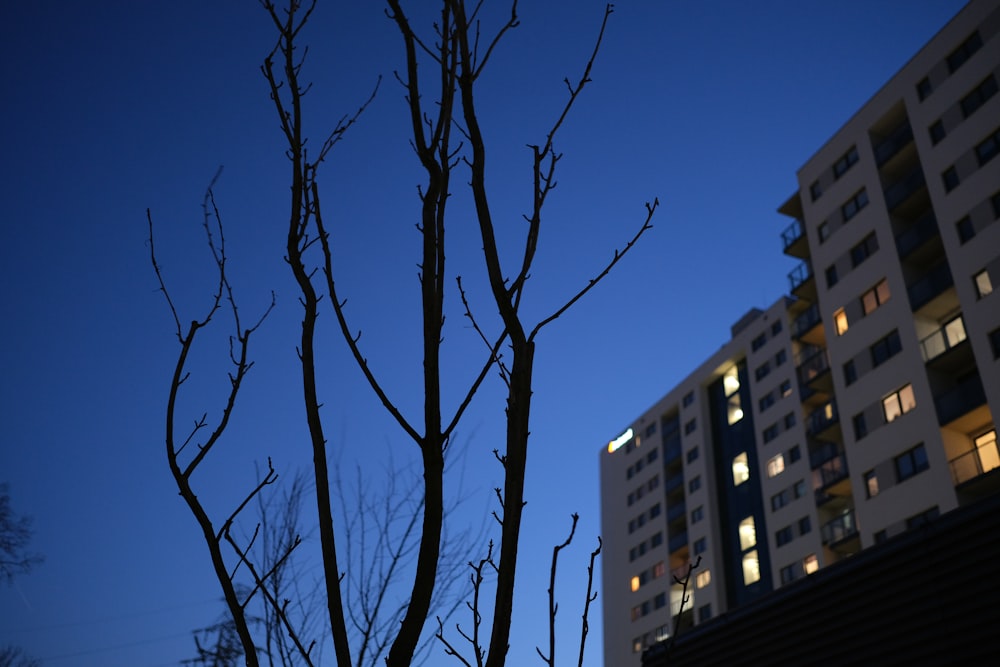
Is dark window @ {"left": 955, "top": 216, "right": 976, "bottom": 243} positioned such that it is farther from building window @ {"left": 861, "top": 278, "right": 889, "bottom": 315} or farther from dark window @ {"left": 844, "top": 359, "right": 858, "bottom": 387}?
dark window @ {"left": 844, "top": 359, "right": 858, "bottom": 387}

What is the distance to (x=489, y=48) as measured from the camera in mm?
1976

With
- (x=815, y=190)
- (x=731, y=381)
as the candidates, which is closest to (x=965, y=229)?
(x=815, y=190)

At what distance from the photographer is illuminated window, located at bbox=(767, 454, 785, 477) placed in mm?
45000

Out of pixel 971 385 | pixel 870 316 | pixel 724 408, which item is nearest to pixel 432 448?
pixel 971 385

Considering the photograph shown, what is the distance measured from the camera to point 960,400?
88.6 feet

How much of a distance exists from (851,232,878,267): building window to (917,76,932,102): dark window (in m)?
5.57

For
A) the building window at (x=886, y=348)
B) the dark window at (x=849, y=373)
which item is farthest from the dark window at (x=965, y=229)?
the dark window at (x=849, y=373)

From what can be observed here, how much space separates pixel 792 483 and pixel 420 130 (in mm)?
45508

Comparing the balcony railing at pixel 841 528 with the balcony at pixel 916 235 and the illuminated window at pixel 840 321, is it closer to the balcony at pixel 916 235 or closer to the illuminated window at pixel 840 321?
the illuminated window at pixel 840 321

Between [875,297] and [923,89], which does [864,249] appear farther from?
[923,89]

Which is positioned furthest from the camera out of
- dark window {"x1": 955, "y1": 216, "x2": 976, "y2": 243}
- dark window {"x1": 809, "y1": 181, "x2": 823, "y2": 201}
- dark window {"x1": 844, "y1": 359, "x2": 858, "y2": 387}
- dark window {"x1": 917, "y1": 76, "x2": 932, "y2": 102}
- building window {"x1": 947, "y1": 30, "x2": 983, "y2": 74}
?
dark window {"x1": 809, "y1": 181, "x2": 823, "y2": 201}

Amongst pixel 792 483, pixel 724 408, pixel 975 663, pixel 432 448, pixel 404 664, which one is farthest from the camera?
pixel 724 408

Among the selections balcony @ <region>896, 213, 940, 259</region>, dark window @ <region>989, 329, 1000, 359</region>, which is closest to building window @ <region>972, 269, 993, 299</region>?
dark window @ <region>989, 329, 1000, 359</region>

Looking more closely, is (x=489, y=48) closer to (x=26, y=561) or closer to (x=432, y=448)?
(x=432, y=448)
